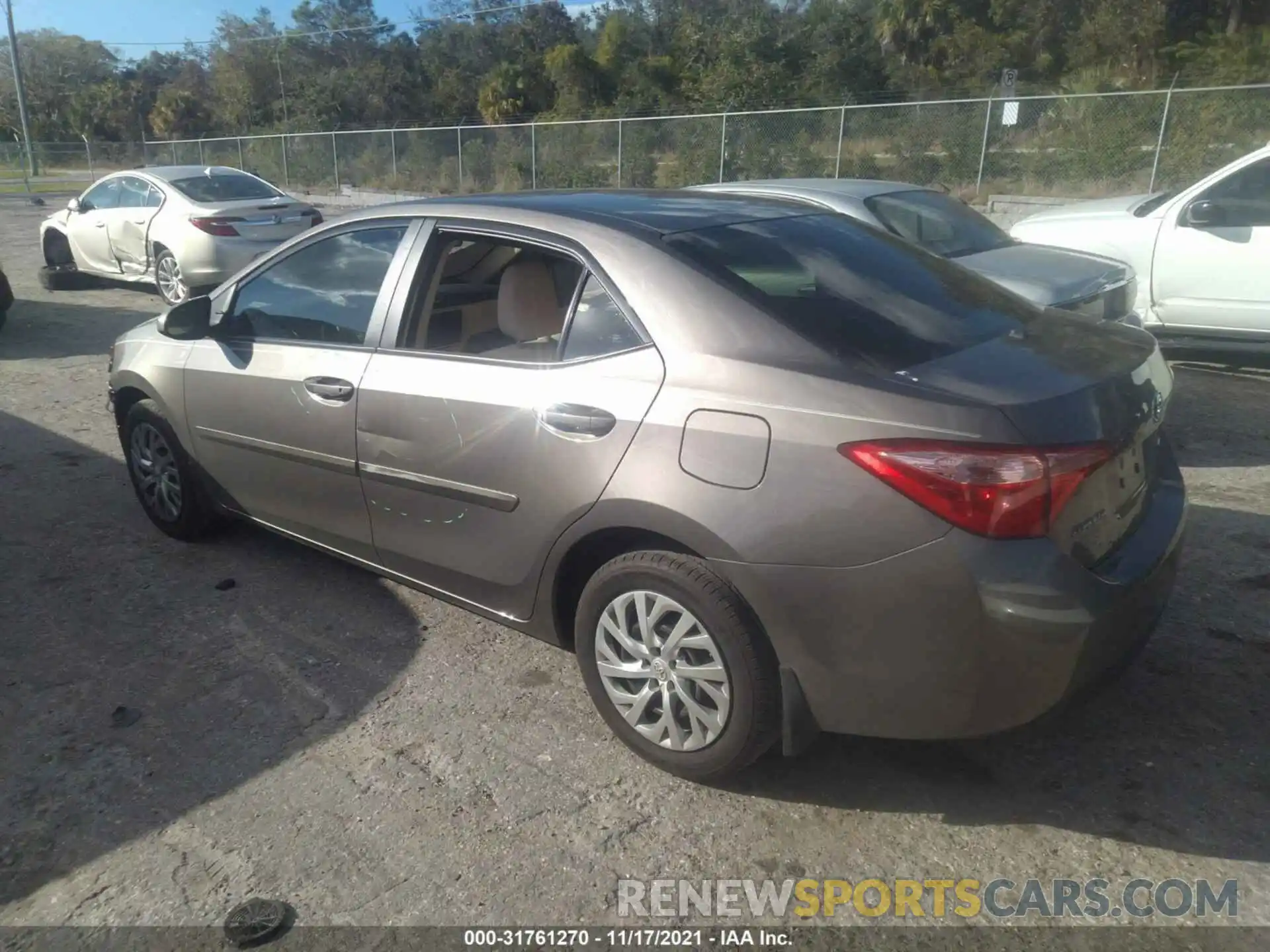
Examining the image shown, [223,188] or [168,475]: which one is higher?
[223,188]

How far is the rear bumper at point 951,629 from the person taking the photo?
8.10 feet

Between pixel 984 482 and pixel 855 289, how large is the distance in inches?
37.6

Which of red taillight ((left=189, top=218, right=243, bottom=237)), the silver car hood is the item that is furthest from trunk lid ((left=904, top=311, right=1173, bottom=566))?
red taillight ((left=189, top=218, right=243, bottom=237))

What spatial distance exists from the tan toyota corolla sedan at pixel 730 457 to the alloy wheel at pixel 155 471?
94cm

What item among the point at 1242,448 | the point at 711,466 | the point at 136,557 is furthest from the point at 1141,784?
the point at 136,557

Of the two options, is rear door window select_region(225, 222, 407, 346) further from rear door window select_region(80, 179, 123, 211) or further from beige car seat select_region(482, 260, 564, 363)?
rear door window select_region(80, 179, 123, 211)

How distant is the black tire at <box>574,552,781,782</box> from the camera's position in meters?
2.76

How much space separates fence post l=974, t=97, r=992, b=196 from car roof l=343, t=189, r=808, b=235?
1538cm

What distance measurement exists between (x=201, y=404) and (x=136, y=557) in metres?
0.91

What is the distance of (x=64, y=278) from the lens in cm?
1305

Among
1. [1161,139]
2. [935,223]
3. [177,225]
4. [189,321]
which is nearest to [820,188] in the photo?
[935,223]

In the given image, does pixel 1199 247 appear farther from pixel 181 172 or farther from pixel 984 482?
pixel 181 172

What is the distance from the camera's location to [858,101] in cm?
3578

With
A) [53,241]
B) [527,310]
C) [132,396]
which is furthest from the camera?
[53,241]
